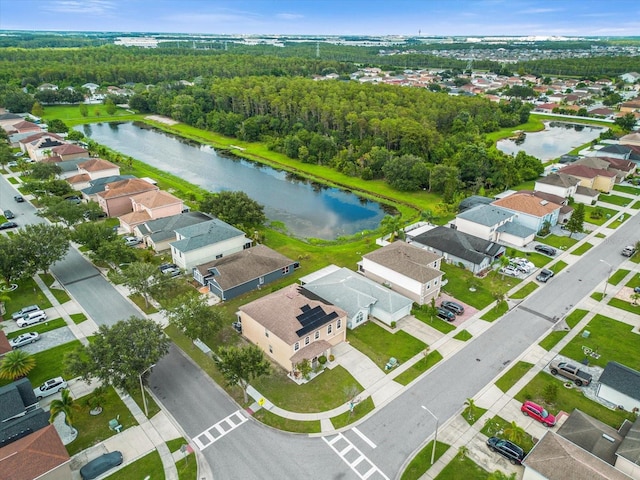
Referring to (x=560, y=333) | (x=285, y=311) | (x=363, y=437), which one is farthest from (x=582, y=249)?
(x=363, y=437)

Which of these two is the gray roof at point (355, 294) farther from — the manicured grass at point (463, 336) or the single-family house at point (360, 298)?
the manicured grass at point (463, 336)

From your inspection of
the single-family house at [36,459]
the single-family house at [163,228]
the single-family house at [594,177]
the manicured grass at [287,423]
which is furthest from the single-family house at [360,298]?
the single-family house at [594,177]

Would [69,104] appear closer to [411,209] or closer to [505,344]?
[411,209]

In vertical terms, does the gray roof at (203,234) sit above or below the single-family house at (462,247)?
above

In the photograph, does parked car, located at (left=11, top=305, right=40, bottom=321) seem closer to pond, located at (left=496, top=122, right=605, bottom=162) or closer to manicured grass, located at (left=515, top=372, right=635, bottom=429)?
manicured grass, located at (left=515, top=372, right=635, bottom=429)

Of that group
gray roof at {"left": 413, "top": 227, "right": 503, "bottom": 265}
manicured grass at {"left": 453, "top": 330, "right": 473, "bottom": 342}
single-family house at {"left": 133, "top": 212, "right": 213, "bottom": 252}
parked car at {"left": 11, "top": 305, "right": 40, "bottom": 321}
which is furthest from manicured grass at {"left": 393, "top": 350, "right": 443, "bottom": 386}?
parked car at {"left": 11, "top": 305, "right": 40, "bottom": 321}

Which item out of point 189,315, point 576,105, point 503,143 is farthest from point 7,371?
point 576,105
